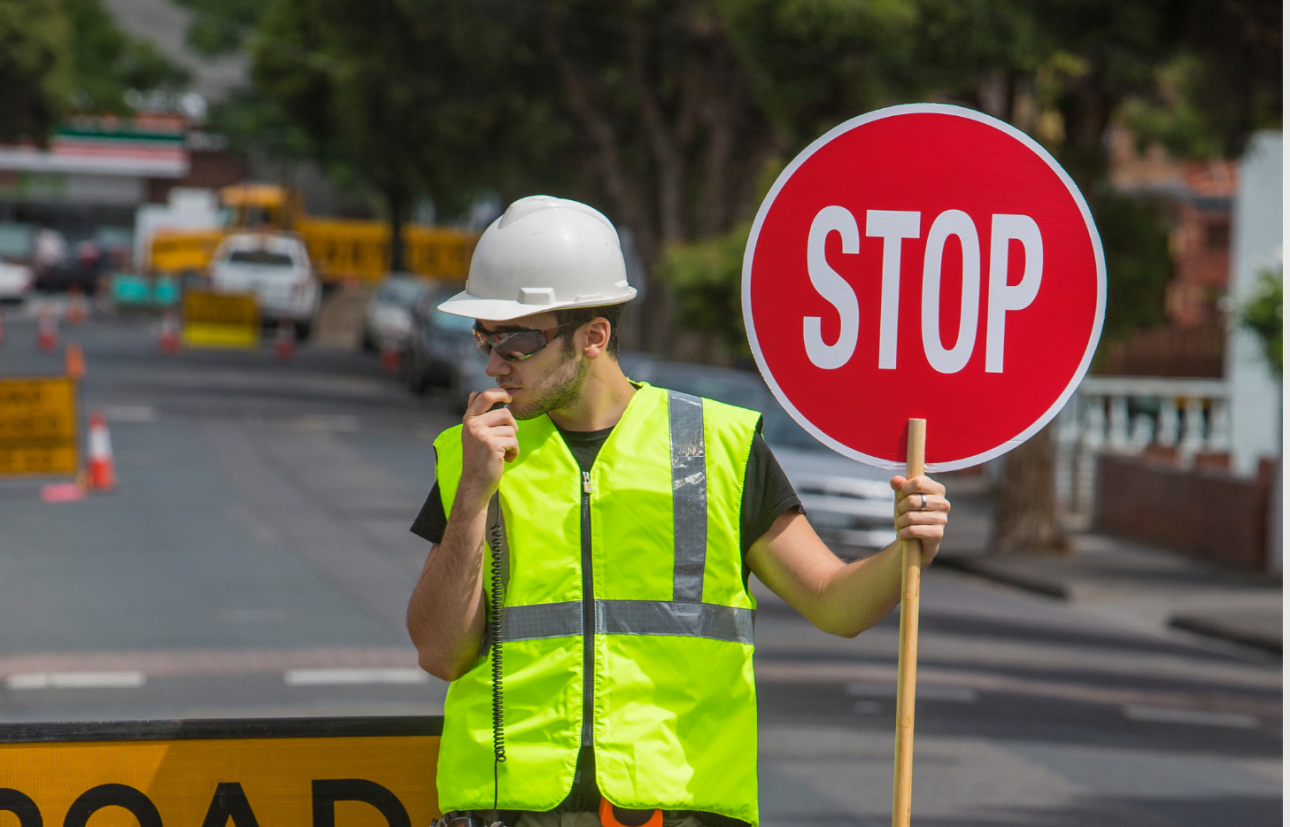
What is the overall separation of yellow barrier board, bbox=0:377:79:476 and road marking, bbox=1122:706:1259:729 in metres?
10.5

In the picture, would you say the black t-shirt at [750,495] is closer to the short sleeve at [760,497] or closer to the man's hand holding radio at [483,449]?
the short sleeve at [760,497]

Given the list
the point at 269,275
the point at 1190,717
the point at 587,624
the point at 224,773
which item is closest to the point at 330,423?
the point at 1190,717

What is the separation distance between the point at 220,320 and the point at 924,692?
31.6 metres

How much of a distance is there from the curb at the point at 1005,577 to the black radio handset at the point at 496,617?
13.5m

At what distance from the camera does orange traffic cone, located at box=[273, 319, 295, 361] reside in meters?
38.8

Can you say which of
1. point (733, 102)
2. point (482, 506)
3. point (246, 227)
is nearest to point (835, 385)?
point (482, 506)

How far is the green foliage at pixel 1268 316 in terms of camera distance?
51.1 feet

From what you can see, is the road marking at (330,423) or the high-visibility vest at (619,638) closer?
the high-visibility vest at (619,638)

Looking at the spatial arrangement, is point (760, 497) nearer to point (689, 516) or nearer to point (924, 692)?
point (689, 516)

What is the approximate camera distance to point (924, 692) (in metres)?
10.3

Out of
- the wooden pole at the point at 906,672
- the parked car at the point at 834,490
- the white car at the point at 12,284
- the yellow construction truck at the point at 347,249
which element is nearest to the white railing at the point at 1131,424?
the parked car at the point at 834,490

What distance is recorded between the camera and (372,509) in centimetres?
1706

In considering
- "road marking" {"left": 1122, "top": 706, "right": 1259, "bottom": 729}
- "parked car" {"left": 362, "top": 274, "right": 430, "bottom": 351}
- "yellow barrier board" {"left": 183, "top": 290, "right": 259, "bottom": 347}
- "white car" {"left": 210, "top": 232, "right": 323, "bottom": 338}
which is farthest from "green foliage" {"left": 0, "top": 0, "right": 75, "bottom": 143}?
"road marking" {"left": 1122, "top": 706, "right": 1259, "bottom": 729}

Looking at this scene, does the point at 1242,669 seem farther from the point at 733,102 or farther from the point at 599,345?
→ the point at 733,102
